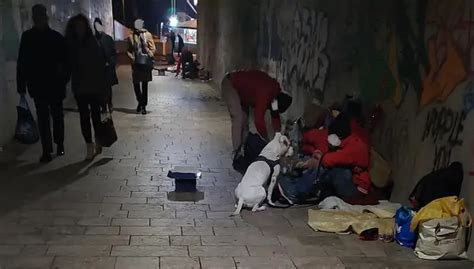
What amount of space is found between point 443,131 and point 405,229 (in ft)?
2.92

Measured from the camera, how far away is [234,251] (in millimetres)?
4309

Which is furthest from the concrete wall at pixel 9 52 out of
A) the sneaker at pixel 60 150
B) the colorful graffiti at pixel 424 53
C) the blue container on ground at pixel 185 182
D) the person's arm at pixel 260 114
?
the colorful graffiti at pixel 424 53

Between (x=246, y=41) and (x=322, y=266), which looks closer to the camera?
(x=322, y=266)

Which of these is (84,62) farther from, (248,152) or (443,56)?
(443,56)

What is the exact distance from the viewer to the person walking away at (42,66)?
6.48 meters

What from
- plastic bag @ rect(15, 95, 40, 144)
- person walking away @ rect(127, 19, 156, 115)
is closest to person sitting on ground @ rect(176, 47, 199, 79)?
person walking away @ rect(127, 19, 156, 115)

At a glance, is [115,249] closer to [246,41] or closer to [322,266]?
[322,266]

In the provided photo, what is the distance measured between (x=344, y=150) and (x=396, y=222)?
3.55ft

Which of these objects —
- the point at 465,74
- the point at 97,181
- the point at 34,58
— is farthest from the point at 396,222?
the point at 34,58

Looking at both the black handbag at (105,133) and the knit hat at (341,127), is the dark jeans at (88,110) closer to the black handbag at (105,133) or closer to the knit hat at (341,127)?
the black handbag at (105,133)

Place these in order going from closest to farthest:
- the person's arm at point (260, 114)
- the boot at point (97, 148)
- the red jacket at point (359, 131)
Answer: the red jacket at point (359, 131) → the person's arm at point (260, 114) → the boot at point (97, 148)

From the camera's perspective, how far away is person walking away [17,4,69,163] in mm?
6484

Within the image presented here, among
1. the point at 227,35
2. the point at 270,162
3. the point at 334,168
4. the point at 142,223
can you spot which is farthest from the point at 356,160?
the point at 227,35

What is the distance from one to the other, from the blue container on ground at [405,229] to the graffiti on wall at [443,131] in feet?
1.61
